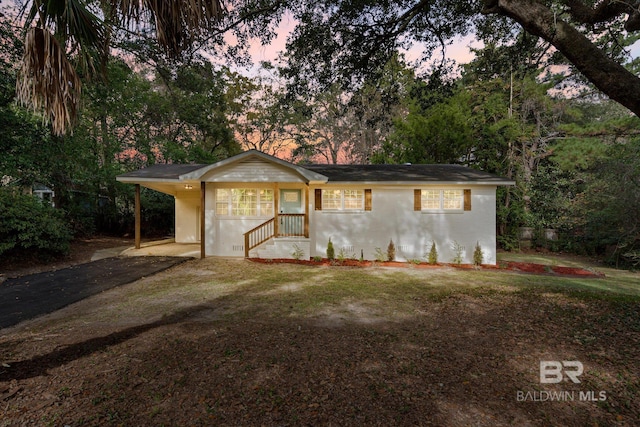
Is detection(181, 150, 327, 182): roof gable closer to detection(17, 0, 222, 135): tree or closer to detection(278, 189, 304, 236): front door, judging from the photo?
detection(278, 189, 304, 236): front door

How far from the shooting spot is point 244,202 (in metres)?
11.0

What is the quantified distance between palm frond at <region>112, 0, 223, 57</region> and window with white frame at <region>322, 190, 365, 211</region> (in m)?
7.29

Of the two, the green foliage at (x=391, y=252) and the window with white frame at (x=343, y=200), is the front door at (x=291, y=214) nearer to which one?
the window with white frame at (x=343, y=200)

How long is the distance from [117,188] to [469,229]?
1756 centimetres

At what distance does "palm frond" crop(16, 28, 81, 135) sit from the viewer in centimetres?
329

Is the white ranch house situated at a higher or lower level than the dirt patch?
higher

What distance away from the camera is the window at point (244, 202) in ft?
35.8

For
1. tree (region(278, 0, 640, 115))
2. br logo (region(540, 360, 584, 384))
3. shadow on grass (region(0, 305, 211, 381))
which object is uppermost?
tree (region(278, 0, 640, 115))

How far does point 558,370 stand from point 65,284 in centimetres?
A: 917

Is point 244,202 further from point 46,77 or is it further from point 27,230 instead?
point 46,77

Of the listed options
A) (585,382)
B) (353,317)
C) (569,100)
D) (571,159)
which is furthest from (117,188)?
(569,100)

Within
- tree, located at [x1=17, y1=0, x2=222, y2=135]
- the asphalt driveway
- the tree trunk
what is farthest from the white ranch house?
tree, located at [x1=17, y1=0, x2=222, y2=135]

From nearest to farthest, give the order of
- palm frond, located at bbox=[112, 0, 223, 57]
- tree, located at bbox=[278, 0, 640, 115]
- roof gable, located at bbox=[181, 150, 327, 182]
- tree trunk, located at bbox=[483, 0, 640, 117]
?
1. palm frond, located at bbox=[112, 0, 223, 57]
2. tree trunk, located at bbox=[483, 0, 640, 117]
3. tree, located at bbox=[278, 0, 640, 115]
4. roof gable, located at bbox=[181, 150, 327, 182]

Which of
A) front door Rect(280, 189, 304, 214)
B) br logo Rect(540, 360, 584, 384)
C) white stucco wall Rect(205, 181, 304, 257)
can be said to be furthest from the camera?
front door Rect(280, 189, 304, 214)
